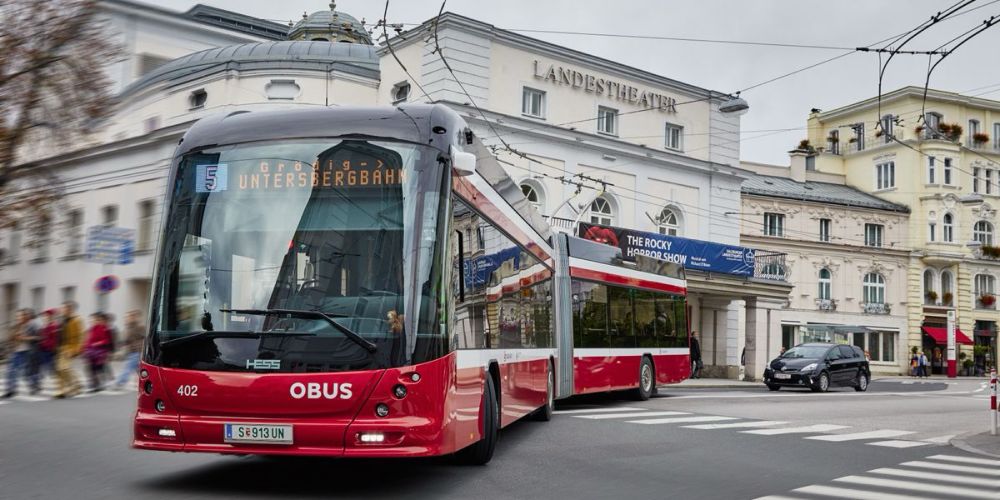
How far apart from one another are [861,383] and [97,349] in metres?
23.4

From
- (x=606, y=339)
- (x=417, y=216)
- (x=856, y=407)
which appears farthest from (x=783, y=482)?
(x=856, y=407)

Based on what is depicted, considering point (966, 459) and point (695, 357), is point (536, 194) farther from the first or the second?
point (966, 459)

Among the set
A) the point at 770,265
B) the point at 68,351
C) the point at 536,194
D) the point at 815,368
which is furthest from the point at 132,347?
the point at 770,265

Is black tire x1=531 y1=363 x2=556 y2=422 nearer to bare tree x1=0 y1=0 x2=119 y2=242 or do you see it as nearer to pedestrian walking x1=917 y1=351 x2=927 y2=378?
bare tree x1=0 y1=0 x2=119 y2=242

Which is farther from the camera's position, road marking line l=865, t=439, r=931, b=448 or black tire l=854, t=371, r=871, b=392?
black tire l=854, t=371, r=871, b=392

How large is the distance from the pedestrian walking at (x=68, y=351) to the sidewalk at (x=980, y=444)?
15522 mm

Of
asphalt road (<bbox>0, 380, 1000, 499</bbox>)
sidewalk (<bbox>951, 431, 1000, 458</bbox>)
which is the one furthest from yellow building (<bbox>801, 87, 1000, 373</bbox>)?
asphalt road (<bbox>0, 380, 1000, 499</bbox>)

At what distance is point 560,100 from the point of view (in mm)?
37562

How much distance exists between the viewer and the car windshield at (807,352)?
3166 centimetres

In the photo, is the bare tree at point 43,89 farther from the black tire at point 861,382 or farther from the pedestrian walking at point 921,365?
the pedestrian walking at point 921,365

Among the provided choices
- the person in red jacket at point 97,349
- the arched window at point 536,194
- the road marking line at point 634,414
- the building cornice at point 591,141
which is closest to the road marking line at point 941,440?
the road marking line at point 634,414

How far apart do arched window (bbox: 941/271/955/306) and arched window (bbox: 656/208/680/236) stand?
31054 millimetres

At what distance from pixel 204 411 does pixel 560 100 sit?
3056 cm

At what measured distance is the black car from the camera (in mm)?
30812
